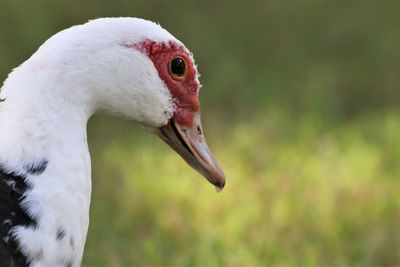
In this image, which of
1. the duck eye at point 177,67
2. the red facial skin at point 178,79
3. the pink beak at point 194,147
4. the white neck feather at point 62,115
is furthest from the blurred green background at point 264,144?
the white neck feather at point 62,115

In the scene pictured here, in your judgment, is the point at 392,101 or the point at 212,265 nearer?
the point at 212,265

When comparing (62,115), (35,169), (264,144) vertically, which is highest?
(62,115)

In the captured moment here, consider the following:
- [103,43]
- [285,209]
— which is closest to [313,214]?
[285,209]

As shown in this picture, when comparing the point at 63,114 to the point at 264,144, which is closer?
the point at 63,114

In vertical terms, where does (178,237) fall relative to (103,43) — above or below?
below

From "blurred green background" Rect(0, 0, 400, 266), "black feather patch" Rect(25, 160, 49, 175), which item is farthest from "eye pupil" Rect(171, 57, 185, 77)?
"blurred green background" Rect(0, 0, 400, 266)

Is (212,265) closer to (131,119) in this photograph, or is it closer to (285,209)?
(285,209)

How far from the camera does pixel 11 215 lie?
3080 millimetres

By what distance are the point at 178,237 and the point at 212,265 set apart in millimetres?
418

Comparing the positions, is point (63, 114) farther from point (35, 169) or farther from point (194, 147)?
point (194, 147)

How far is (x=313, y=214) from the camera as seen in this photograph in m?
5.24

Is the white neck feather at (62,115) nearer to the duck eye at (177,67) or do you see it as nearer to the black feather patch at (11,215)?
the black feather patch at (11,215)

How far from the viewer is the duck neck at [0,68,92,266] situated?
3078 millimetres

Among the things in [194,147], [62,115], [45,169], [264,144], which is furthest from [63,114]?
[264,144]
